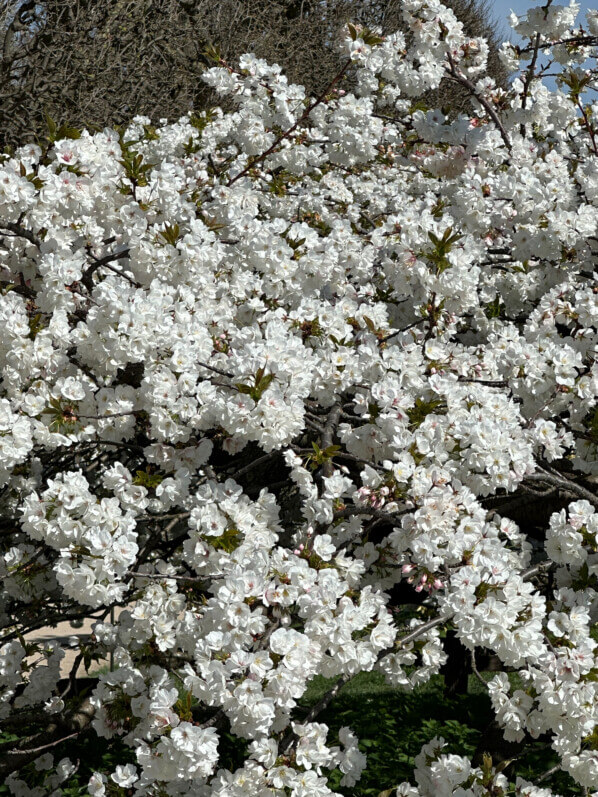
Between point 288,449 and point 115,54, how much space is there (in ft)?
27.0

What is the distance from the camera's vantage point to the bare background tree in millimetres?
8750

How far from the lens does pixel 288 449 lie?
296 centimetres

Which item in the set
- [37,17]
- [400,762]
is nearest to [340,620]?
[400,762]

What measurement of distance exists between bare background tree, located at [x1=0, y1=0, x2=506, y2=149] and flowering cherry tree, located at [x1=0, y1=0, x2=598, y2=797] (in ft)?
12.7

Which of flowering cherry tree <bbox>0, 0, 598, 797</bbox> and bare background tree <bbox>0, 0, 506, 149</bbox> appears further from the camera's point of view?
bare background tree <bbox>0, 0, 506, 149</bbox>

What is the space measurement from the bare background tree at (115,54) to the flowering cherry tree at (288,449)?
388 cm

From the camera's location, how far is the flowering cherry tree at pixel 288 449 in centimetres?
231

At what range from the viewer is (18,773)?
4051 millimetres

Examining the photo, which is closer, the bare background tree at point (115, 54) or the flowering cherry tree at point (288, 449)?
the flowering cherry tree at point (288, 449)

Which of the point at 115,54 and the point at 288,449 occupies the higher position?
the point at 115,54

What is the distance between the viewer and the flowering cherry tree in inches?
90.9

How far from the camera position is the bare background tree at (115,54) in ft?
28.7

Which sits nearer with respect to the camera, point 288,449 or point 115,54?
Result: point 288,449

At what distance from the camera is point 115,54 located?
9.83 metres
